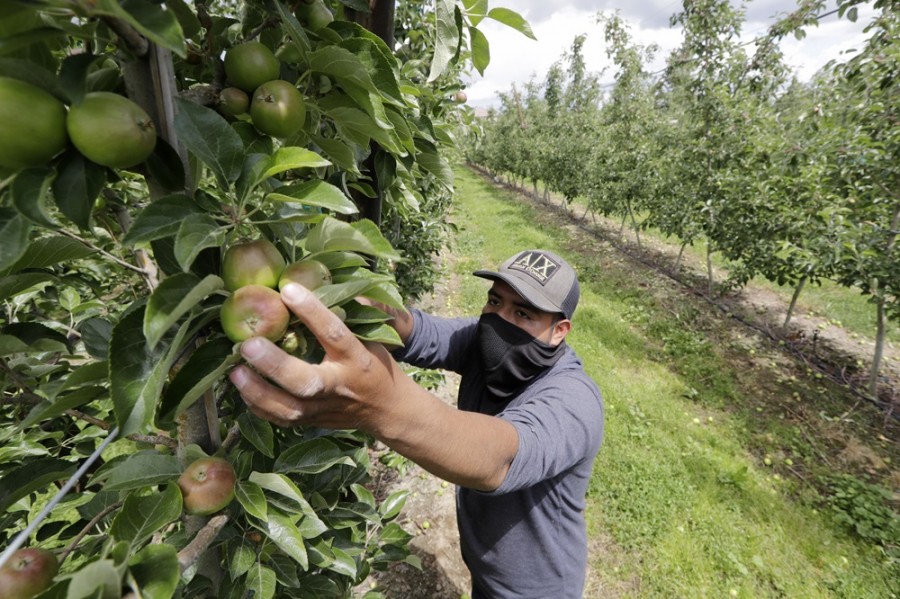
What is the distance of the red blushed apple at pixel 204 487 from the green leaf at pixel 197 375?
21cm

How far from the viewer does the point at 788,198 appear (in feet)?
19.6

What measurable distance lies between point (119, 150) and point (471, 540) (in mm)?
1980

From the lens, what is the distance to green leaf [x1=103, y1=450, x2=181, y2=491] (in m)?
0.81

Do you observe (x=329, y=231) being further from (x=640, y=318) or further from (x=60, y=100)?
(x=640, y=318)

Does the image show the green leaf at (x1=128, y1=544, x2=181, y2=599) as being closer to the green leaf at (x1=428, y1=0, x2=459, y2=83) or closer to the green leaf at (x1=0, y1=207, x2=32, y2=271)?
the green leaf at (x1=0, y1=207, x2=32, y2=271)

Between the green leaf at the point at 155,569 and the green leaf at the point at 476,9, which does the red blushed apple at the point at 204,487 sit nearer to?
the green leaf at the point at 155,569

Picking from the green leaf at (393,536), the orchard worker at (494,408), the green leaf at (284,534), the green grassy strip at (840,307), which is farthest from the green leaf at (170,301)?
the green grassy strip at (840,307)

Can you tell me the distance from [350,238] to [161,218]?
0.91 feet

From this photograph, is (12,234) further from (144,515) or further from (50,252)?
(144,515)

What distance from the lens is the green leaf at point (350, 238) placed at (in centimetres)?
73

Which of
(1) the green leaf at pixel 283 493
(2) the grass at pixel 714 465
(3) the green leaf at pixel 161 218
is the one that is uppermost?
(3) the green leaf at pixel 161 218

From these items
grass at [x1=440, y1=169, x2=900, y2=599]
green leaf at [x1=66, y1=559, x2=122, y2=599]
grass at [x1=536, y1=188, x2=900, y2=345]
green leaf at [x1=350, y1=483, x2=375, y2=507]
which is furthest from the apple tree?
grass at [x1=536, y1=188, x2=900, y2=345]

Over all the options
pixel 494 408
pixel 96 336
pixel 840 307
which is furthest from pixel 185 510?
pixel 840 307

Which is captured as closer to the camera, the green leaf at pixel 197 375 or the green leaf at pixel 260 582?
the green leaf at pixel 197 375
